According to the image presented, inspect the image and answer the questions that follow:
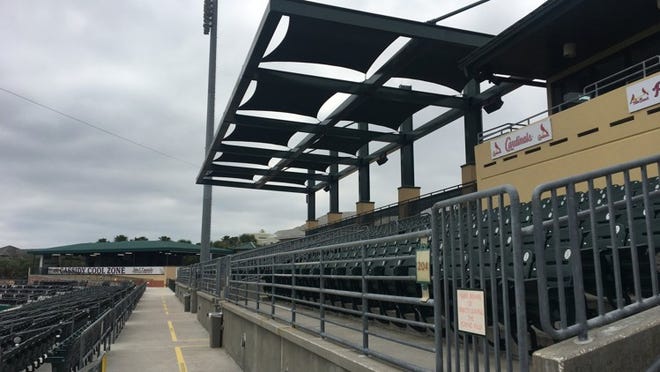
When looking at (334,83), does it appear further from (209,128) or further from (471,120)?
(209,128)

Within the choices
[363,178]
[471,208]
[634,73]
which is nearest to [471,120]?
[634,73]

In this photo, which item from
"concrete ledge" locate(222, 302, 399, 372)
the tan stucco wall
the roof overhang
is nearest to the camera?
"concrete ledge" locate(222, 302, 399, 372)

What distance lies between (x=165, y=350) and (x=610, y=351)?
1269 cm

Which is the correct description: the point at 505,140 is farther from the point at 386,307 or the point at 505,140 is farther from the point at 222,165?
the point at 222,165

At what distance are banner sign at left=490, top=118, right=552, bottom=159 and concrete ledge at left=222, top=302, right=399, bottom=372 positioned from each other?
10381mm

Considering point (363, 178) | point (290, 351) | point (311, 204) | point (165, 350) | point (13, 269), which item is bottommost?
point (165, 350)

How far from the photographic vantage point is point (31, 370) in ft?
32.6

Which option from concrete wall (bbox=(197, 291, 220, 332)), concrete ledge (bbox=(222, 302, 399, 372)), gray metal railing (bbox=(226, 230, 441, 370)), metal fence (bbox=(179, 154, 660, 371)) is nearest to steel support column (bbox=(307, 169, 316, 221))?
concrete wall (bbox=(197, 291, 220, 332))

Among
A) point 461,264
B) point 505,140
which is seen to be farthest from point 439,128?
point 461,264

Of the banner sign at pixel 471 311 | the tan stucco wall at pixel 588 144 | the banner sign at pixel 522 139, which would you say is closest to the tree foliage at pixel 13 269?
the banner sign at pixel 522 139

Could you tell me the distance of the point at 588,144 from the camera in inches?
557

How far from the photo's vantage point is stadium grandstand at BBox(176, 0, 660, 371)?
3.19m

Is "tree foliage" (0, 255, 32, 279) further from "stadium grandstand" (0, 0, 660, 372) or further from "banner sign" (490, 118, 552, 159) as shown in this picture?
"banner sign" (490, 118, 552, 159)

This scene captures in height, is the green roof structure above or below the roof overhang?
below
